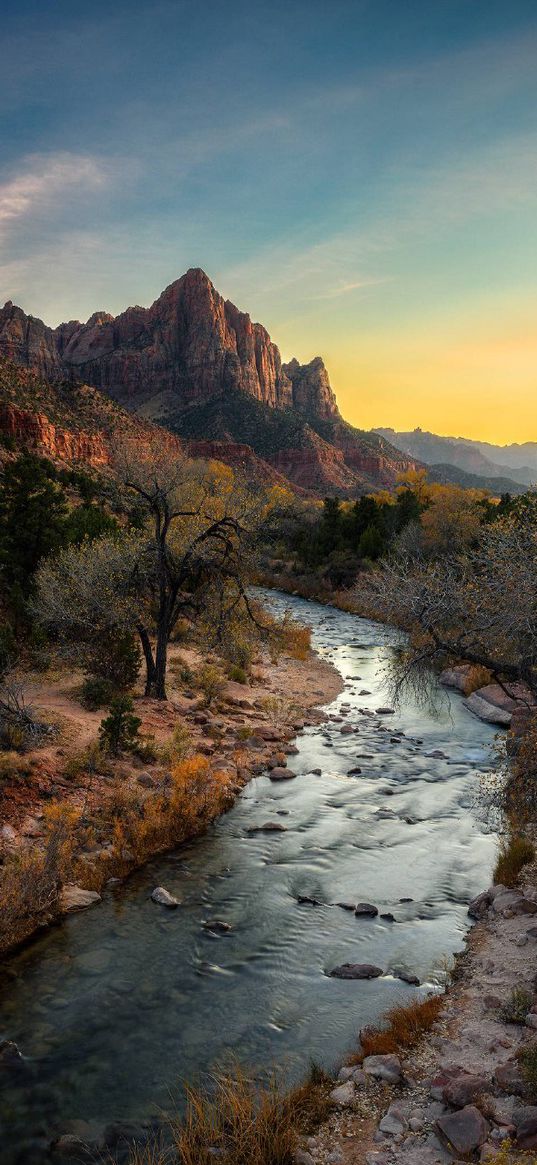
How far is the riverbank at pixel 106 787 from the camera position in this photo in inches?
376

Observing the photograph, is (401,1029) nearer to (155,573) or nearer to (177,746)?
(177,746)

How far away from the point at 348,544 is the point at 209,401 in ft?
416

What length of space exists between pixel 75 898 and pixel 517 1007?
630cm

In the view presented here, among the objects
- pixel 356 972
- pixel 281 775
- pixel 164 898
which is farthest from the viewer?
pixel 281 775

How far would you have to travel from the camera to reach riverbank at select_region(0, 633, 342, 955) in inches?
376

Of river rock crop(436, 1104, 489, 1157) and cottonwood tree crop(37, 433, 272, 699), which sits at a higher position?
cottonwood tree crop(37, 433, 272, 699)

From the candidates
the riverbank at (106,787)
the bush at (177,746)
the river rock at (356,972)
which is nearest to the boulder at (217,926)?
the river rock at (356,972)

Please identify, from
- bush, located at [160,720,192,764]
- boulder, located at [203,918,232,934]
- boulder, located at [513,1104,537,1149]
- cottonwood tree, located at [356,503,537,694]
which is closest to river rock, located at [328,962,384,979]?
boulder, located at [203,918,232,934]

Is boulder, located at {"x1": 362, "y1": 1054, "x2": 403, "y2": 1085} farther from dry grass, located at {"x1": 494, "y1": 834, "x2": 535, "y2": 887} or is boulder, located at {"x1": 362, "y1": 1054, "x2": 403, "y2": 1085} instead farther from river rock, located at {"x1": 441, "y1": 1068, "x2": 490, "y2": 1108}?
dry grass, located at {"x1": 494, "y1": 834, "x2": 535, "y2": 887}

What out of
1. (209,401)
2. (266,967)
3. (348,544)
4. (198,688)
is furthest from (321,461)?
(266,967)

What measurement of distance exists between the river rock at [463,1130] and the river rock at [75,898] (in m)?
6.03

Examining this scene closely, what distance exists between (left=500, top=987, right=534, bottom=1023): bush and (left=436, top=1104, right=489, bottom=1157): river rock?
1739 mm

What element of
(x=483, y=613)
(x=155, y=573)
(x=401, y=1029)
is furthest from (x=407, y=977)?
(x=155, y=573)

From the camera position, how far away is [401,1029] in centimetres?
706
